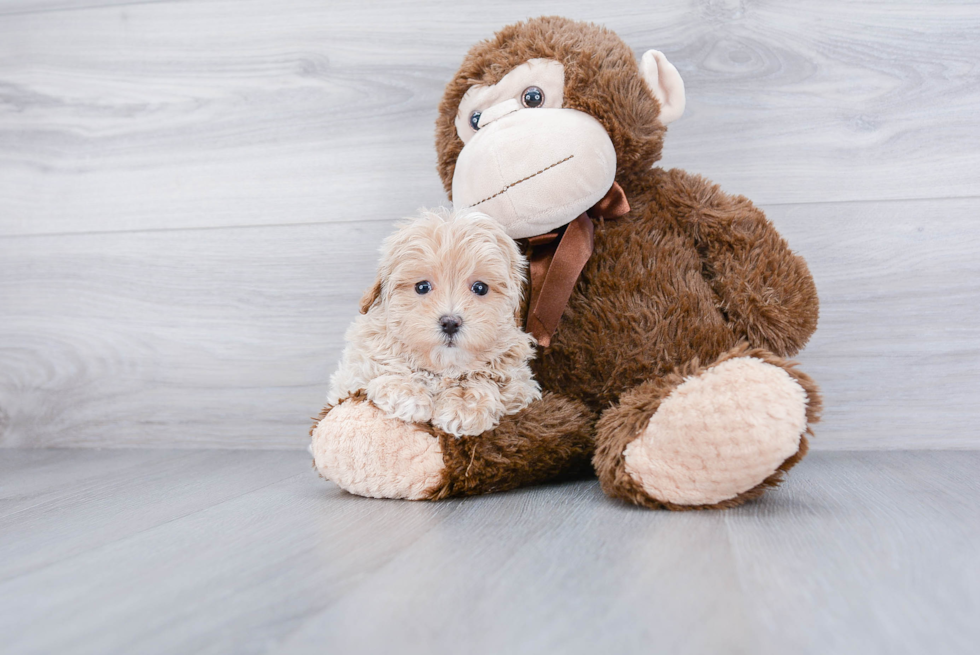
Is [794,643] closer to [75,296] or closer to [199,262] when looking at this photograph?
[199,262]

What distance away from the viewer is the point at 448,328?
68 centimetres

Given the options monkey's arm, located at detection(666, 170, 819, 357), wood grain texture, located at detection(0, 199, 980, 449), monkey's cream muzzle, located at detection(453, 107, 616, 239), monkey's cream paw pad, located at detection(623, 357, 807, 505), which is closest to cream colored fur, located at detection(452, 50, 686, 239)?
monkey's cream muzzle, located at detection(453, 107, 616, 239)

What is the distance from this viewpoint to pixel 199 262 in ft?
3.79

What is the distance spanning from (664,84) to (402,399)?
460mm

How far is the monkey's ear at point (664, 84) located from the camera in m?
0.81

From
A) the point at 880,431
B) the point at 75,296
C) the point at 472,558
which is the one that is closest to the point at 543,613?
the point at 472,558

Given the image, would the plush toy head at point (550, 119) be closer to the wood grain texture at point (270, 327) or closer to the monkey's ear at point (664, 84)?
the monkey's ear at point (664, 84)

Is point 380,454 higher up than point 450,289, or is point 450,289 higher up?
point 450,289

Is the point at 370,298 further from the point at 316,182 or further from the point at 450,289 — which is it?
the point at 316,182

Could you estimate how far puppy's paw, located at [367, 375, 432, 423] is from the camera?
70cm

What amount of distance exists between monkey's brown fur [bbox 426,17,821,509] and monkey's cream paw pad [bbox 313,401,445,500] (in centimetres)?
5

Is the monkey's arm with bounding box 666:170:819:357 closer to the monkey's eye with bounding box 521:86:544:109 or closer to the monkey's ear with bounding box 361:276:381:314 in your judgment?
the monkey's eye with bounding box 521:86:544:109

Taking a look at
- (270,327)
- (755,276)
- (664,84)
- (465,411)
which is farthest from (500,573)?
(270,327)

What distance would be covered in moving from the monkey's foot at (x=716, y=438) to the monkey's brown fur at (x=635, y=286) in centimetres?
5
